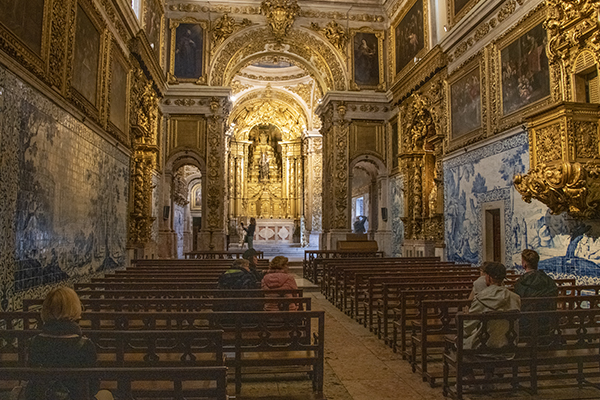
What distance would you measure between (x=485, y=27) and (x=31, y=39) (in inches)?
405

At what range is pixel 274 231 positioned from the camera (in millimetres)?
28453

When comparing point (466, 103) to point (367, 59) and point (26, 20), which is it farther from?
point (26, 20)

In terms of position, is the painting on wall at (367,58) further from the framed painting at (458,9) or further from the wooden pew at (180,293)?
the wooden pew at (180,293)

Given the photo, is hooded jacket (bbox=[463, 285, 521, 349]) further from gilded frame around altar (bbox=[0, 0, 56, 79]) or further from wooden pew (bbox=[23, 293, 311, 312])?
gilded frame around altar (bbox=[0, 0, 56, 79])

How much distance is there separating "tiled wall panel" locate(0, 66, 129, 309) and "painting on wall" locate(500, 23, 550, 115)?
9.34 metres

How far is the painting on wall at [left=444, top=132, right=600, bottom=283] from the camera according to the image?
7.97 m

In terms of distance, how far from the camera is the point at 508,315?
3.94 metres

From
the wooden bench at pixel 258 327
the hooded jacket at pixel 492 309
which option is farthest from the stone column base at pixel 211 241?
the hooded jacket at pixel 492 309

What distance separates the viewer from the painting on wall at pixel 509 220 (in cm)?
797

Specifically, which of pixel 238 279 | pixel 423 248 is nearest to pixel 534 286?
pixel 238 279

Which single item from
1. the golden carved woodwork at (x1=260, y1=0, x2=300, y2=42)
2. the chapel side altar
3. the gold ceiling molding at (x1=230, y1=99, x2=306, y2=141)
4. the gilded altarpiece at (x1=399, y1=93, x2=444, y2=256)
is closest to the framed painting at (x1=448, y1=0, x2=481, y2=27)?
the gilded altarpiece at (x1=399, y1=93, x2=444, y2=256)

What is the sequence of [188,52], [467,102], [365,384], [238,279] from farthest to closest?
[188,52], [467,102], [238,279], [365,384]

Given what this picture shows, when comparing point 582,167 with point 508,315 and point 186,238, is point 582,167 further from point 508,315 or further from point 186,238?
point 186,238

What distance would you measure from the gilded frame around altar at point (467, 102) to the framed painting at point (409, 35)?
9.03 feet
